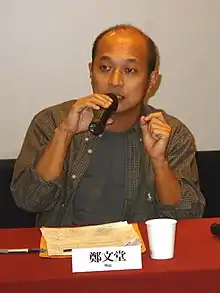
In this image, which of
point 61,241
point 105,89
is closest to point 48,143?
point 105,89

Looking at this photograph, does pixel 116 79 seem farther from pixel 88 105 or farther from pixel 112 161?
pixel 112 161

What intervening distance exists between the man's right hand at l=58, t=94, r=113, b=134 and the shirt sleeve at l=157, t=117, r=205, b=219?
24 cm

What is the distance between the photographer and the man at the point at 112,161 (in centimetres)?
177

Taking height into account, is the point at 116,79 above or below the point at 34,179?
above

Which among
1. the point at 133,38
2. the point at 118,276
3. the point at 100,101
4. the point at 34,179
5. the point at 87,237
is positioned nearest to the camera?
the point at 118,276

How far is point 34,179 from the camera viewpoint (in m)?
1.76

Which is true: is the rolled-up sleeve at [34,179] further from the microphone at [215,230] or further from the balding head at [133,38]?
the microphone at [215,230]

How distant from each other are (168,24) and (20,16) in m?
0.64

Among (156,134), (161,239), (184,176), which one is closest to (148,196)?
(184,176)

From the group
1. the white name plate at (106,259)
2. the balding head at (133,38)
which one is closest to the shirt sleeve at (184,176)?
the balding head at (133,38)

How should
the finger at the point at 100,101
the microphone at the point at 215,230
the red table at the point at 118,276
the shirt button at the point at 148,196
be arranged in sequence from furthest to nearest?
the shirt button at the point at 148,196
the finger at the point at 100,101
the microphone at the point at 215,230
the red table at the point at 118,276

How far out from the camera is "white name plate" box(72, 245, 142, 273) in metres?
1.18

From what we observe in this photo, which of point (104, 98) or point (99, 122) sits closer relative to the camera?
point (99, 122)

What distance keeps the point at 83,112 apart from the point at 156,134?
259mm
